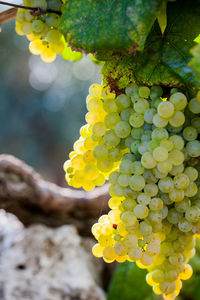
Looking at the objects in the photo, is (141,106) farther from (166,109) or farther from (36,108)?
(36,108)

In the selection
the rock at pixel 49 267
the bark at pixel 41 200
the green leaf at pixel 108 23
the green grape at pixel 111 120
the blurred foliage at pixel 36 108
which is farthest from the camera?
the blurred foliage at pixel 36 108

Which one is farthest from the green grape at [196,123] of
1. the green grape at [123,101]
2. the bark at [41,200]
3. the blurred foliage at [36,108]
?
the blurred foliage at [36,108]

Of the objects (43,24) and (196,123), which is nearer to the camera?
(196,123)

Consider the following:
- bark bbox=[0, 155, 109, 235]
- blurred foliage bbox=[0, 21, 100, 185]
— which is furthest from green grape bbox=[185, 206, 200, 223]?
blurred foliage bbox=[0, 21, 100, 185]

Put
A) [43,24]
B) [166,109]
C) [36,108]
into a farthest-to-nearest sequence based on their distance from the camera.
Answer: [36,108]
[43,24]
[166,109]

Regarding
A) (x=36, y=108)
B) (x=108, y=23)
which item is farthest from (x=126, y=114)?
(x=36, y=108)

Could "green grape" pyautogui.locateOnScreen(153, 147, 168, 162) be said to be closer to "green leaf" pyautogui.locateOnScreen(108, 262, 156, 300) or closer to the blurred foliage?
"green leaf" pyautogui.locateOnScreen(108, 262, 156, 300)

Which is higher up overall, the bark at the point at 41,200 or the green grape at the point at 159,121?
the bark at the point at 41,200

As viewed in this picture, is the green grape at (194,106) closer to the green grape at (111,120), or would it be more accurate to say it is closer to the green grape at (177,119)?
the green grape at (177,119)
